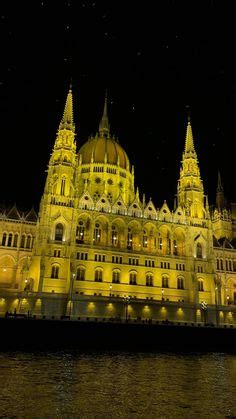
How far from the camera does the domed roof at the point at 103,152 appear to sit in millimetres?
89938

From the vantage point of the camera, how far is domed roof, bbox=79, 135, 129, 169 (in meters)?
89.9

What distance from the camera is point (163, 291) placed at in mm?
71875

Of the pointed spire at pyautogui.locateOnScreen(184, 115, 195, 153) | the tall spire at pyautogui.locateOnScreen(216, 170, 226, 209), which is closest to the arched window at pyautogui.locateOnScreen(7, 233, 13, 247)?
the pointed spire at pyautogui.locateOnScreen(184, 115, 195, 153)

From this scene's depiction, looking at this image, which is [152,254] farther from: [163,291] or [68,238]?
[68,238]

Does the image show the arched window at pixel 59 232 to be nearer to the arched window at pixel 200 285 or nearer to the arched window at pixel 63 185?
the arched window at pixel 63 185

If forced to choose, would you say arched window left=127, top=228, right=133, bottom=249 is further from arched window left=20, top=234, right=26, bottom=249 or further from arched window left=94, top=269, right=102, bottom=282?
arched window left=20, top=234, right=26, bottom=249

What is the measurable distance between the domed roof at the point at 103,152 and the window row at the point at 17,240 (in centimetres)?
2508

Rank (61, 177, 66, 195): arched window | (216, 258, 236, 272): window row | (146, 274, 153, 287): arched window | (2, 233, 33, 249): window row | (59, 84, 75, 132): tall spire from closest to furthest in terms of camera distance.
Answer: (61, 177, 66, 195): arched window, (146, 274, 153, 287): arched window, (2, 233, 33, 249): window row, (59, 84, 75, 132): tall spire, (216, 258, 236, 272): window row

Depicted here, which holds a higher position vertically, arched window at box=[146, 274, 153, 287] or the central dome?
the central dome

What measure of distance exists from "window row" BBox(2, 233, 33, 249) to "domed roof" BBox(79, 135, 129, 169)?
25082 millimetres

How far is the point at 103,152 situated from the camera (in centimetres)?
9050

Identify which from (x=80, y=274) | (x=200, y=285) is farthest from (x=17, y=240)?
(x=200, y=285)

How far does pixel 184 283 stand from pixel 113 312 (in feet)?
62.3

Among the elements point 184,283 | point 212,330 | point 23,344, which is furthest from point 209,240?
point 23,344
